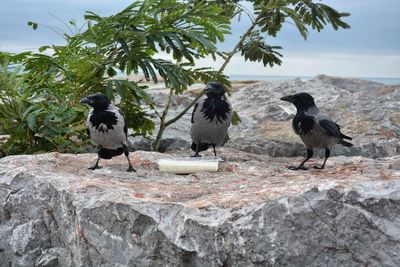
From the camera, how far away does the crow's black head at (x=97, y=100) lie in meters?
4.58

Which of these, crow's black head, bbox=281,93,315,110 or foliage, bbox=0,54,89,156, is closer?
crow's black head, bbox=281,93,315,110

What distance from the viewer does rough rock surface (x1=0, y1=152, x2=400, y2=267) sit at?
116 inches

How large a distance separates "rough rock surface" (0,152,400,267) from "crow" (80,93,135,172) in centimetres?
53

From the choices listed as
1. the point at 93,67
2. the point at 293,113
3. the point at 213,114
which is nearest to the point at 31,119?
the point at 93,67

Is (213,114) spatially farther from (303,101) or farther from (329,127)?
(329,127)

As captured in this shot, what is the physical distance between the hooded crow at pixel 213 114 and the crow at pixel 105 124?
3.63 ft

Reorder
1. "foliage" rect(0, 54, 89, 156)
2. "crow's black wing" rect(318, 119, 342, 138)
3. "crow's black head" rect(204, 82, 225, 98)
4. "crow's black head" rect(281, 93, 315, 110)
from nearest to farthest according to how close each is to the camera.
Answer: "crow's black wing" rect(318, 119, 342, 138) < "crow's black head" rect(281, 93, 315, 110) < "crow's black head" rect(204, 82, 225, 98) < "foliage" rect(0, 54, 89, 156)

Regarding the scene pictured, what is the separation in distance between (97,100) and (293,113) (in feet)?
14.4

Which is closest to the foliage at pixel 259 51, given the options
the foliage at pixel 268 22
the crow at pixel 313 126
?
the foliage at pixel 268 22

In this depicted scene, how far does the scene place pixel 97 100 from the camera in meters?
4.64

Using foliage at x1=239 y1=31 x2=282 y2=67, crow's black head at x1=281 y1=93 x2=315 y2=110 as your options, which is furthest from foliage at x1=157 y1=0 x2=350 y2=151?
crow's black head at x1=281 y1=93 x2=315 y2=110

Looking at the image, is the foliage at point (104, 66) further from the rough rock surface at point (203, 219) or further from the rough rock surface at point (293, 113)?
the rough rock surface at point (203, 219)

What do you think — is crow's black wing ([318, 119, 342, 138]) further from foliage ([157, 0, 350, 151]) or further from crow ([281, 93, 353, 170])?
foliage ([157, 0, 350, 151])

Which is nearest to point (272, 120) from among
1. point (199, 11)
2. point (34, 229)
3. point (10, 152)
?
point (199, 11)
